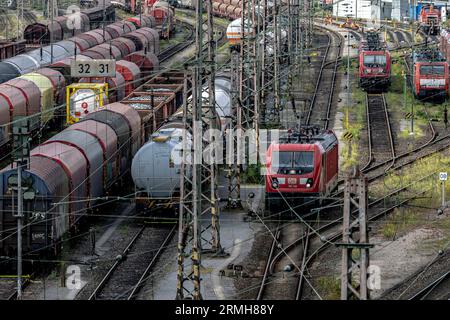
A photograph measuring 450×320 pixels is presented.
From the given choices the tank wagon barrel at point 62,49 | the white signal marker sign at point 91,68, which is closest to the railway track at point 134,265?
the white signal marker sign at point 91,68

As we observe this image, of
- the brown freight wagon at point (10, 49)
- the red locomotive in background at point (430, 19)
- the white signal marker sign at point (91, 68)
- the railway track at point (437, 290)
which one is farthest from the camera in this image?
the red locomotive in background at point (430, 19)

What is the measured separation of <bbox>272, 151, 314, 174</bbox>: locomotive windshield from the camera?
36.1 meters

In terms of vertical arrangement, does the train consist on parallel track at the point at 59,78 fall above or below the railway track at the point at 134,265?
above

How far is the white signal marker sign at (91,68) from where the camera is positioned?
42.0 metres

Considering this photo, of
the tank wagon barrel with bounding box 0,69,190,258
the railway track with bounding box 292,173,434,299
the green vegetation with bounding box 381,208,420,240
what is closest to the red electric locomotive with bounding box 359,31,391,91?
the tank wagon barrel with bounding box 0,69,190,258

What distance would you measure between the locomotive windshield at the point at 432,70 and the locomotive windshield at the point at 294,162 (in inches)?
1064

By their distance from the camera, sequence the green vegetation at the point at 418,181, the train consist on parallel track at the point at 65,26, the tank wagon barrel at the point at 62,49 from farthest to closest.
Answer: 1. the train consist on parallel track at the point at 65,26
2. the tank wagon barrel at the point at 62,49
3. the green vegetation at the point at 418,181

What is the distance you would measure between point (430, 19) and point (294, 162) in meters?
65.1

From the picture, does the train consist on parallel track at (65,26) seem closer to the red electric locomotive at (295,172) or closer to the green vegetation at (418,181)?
the green vegetation at (418,181)

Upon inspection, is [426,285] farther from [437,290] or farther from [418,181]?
[418,181]
